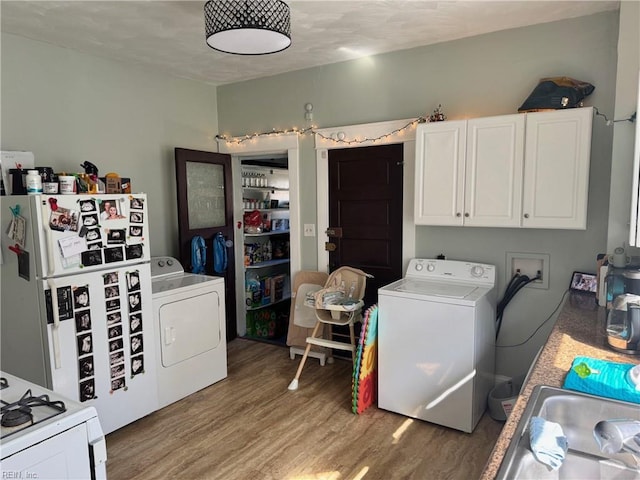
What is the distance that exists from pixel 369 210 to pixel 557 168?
149cm

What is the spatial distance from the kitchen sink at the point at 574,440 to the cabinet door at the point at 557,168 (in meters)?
1.53

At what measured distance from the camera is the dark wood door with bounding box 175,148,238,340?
3887 mm

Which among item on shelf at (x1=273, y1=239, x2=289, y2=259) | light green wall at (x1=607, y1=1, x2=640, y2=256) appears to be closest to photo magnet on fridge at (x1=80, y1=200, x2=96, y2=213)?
item on shelf at (x1=273, y1=239, x2=289, y2=259)

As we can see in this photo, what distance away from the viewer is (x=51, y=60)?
10.4 ft

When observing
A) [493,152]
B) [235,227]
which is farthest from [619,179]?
[235,227]

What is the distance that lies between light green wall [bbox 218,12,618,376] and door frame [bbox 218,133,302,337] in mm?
199

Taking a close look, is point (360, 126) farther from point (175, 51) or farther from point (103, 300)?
point (103, 300)

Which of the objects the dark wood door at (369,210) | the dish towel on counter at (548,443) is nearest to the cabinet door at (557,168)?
the dark wood door at (369,210)

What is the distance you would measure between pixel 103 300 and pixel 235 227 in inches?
77.9

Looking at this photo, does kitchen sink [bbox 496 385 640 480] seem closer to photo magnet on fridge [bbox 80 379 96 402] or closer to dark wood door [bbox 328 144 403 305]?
dark wood door [bbox 328 144 403 305]

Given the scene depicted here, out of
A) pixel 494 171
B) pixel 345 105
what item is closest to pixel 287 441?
pixel 494 171

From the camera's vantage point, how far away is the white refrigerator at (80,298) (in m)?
2.47

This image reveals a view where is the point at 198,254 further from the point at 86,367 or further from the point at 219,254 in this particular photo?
the point at 86,367

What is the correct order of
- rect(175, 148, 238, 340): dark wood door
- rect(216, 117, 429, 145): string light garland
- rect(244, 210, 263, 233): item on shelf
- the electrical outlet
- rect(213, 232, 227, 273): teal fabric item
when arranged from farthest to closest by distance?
rect(244, 210, 263, 233): item on shelf < rect(213, 232, 227, 273): teal fabric item < the electrical outlet < rect(175, 148, 238, 340): dark wood door < rect(216, 117, 429, 145): string light garland
